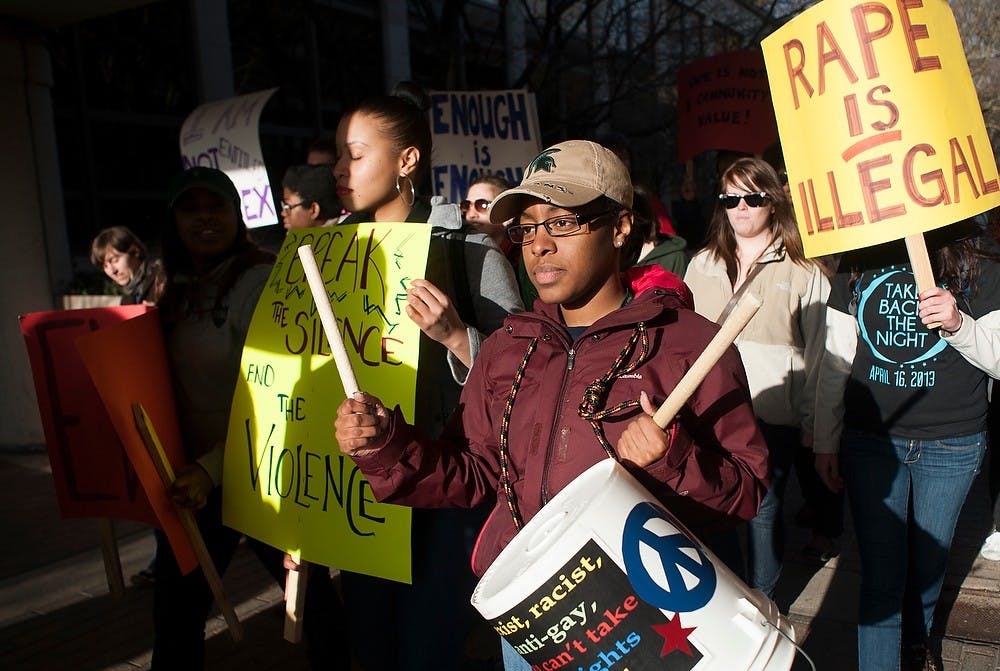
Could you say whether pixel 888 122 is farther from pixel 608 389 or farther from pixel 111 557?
pixel 111 557

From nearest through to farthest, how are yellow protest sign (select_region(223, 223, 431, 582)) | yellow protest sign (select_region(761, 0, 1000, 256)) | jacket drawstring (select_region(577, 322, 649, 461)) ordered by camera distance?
jacket drawstring (select_region(577, 322, 649, 461))
yellow protest sign (select_region(761, 0, 1000, 256))
yellow protest sign (select_region(223, 223, 431, 582))

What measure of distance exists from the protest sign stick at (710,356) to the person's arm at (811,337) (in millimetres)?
1960

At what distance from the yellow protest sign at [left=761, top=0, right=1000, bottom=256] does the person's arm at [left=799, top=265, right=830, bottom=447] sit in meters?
1.00

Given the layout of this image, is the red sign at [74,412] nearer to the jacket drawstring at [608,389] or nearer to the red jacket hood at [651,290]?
the red jacket hood at [651,290]

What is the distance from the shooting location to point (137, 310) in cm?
281

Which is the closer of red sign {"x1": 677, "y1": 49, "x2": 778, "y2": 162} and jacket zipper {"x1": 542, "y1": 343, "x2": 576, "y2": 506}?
jacket zipper {"x1": 542, "y1": 343, "x2": 576, "y2": 506}

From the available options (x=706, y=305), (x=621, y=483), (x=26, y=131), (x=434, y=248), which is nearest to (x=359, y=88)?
(x=26, y=131)

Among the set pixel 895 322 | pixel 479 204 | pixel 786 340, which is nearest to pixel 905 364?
pixel 895 322

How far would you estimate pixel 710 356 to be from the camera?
4.66 feet

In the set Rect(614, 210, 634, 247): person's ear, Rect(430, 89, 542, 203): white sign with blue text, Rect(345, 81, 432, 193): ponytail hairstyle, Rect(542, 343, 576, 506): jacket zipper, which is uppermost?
Rect(430, 89, 542, 203): white sign with blue text

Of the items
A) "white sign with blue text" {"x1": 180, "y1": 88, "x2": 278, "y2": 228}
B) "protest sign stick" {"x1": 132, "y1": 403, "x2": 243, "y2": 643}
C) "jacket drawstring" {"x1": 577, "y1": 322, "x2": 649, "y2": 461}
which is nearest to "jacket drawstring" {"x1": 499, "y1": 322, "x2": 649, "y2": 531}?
"jacket drawstring" {"x1": 577, "y1": 322, "x2": 649, "y2": 461}

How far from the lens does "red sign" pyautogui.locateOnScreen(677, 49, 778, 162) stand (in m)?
6.71

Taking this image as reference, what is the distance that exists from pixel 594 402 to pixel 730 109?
5613mm

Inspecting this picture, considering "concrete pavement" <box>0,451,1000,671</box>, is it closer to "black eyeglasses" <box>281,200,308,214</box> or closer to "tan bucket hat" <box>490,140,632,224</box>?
"black eyeglasses" <box>281,200,308,214</box>
